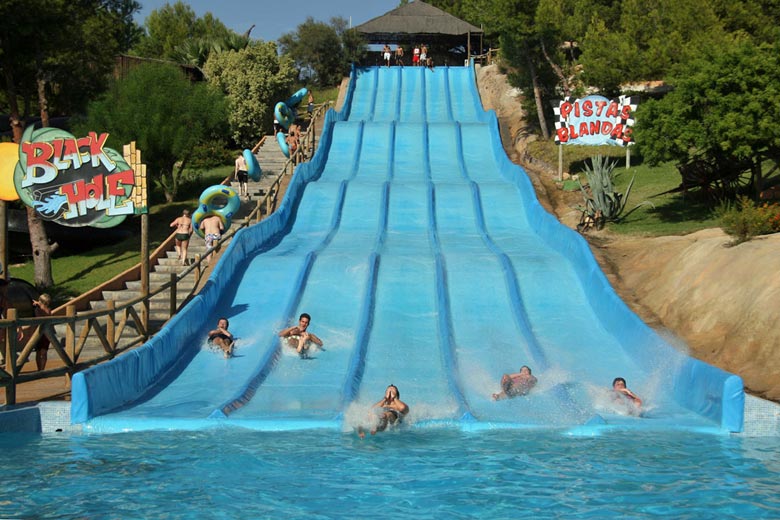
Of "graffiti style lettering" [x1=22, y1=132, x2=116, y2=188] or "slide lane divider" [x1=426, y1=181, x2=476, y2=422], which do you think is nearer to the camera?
"slide lane divider" [x1=426, y1=181, x2=476, y2=422]

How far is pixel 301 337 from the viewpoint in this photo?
42.0 feet

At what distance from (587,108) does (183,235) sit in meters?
11.9

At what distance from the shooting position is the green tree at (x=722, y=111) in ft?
54.2

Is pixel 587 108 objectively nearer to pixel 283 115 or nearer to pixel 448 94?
pixel 283 115

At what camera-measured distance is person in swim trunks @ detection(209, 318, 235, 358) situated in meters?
12.8

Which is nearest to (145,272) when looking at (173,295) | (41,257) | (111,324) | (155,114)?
(173,295)

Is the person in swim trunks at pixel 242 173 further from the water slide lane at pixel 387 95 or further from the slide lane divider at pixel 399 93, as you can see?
the slide lane divider at pixel 399 93

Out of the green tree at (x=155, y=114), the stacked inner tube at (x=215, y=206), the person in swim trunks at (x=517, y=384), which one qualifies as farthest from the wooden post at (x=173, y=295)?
the green tree at (x=155, y=114)

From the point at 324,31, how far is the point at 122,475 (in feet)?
105

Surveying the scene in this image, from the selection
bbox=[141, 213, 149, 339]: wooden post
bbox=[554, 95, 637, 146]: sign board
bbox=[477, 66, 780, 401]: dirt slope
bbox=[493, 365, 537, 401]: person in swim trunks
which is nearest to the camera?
bbox=[493, 365, 537, 401]: person in swim trunks

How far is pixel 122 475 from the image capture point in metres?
8.65

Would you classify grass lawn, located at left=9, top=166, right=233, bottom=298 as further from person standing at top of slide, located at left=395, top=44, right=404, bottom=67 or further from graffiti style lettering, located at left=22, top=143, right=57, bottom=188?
person standing at top of slide, located at left=395, top=44, right=404, bottom=67

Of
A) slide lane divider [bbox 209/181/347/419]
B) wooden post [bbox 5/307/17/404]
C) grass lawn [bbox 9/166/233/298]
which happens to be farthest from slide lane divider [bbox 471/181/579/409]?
grass lawn [bbox 9/166/233/298]

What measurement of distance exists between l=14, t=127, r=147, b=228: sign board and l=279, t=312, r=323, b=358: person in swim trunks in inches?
117
